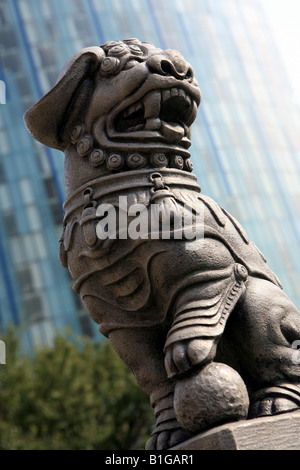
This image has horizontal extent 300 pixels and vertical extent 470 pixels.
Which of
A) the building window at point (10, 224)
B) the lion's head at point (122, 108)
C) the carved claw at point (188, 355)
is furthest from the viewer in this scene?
the building window at point (10, 224)

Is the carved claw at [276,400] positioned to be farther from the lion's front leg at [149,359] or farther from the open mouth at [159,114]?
the open mouth at [159,114]

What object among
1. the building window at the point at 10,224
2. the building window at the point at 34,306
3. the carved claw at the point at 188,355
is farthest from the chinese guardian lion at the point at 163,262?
the building window at the point at 10,224

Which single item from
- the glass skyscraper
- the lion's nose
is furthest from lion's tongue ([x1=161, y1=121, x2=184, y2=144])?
the glass skyscraper

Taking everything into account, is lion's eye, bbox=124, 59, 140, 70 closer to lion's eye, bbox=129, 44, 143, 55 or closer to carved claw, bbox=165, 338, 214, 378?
lion's eye, bbox=129, 44, 143, 55

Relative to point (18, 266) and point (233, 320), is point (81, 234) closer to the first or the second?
point (233, 320)

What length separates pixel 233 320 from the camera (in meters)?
2.67

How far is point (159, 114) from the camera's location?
114 inches

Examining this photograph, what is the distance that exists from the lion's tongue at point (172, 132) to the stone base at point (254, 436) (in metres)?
1.28

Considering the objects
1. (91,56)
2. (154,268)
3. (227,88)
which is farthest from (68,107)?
(227,88)

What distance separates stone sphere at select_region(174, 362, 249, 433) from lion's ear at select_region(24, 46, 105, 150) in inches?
53.2

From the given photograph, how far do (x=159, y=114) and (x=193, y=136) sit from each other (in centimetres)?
2125

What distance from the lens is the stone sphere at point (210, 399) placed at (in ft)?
7.60

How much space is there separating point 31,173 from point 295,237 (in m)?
10.5

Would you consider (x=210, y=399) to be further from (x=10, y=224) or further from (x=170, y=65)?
(x=10, y=224)
